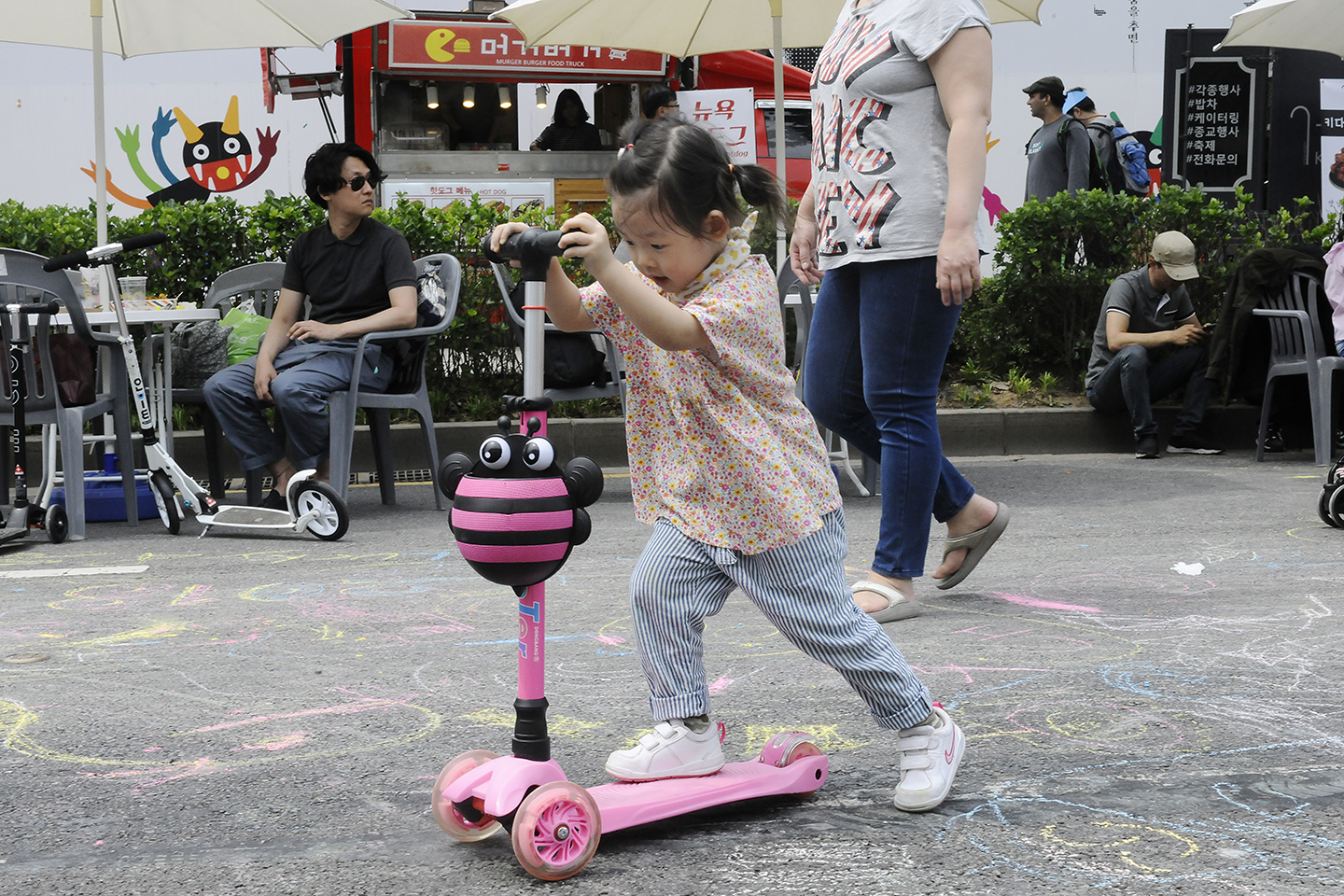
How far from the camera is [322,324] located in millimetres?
5531

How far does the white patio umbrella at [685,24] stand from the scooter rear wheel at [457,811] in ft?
15.9

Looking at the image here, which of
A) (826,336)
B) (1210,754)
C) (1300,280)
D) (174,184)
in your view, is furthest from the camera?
(174,184)

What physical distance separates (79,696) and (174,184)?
29.3ft

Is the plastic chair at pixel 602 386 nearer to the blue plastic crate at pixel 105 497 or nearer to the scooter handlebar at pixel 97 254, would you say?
the scooter handlebar at pixel 97 254

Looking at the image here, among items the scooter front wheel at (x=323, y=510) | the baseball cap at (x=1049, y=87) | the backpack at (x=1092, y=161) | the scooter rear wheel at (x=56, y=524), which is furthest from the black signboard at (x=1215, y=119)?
the scooter rear wheel at (x=56, y=524)

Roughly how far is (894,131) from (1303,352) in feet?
16.4

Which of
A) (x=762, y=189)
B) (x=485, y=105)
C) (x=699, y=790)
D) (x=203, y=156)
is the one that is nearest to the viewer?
(x=699, y=790)

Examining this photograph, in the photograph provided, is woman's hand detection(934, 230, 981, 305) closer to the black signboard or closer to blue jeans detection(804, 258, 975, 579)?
blue jeans detection(804, 258, 975, 579)

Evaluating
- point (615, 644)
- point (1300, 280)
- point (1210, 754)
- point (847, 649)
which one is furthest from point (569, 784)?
point (1300, 280)

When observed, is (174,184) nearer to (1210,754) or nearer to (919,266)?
(919,266)

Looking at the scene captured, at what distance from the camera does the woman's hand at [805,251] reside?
3.76 meters

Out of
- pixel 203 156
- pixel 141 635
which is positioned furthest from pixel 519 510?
pixel 203 156

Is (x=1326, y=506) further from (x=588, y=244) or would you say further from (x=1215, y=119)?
(x=1215, y=119)

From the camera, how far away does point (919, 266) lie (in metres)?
3.34
